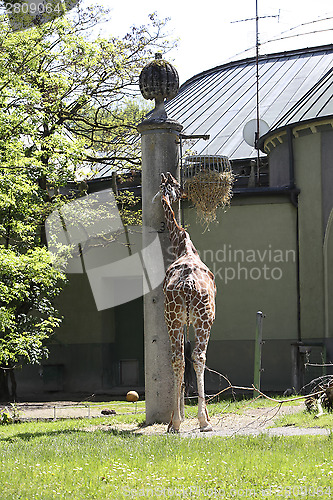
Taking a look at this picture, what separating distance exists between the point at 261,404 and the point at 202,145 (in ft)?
40.7

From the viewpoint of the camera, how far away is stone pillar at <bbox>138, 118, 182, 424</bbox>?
1131 cm

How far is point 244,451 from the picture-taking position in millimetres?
8188

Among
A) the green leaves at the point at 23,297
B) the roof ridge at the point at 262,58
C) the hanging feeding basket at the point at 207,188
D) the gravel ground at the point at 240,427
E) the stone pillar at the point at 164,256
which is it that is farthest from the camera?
the roof ridge at the point at 262,58

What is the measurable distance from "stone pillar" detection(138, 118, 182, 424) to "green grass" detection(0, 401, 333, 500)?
1.76 metres

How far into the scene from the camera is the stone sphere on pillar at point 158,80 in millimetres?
11828

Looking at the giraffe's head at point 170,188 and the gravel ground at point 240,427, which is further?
the giraffe's head at point 170,188

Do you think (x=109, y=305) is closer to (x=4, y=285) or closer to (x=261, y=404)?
(x=4, y=285)

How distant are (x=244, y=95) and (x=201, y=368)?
1870 centimetres

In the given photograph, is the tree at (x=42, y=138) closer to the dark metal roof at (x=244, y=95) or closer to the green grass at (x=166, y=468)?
the dark metal roof at (x=244, y=95)

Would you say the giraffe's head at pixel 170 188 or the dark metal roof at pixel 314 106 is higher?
the dark metal roof at pixel 314 106

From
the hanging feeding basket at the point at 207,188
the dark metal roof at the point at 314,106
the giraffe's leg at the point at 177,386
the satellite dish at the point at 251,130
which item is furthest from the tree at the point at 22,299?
the satellite dish at the point at 251,130

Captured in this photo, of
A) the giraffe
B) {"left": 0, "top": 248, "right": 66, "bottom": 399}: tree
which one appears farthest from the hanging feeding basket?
{"left": 0, "top": 248, "right": 66, "bottom": 399}: tree

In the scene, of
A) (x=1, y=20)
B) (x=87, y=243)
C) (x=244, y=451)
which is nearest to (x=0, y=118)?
(x=1, y=20)

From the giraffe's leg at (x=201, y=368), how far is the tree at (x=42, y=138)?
21.1 ft
